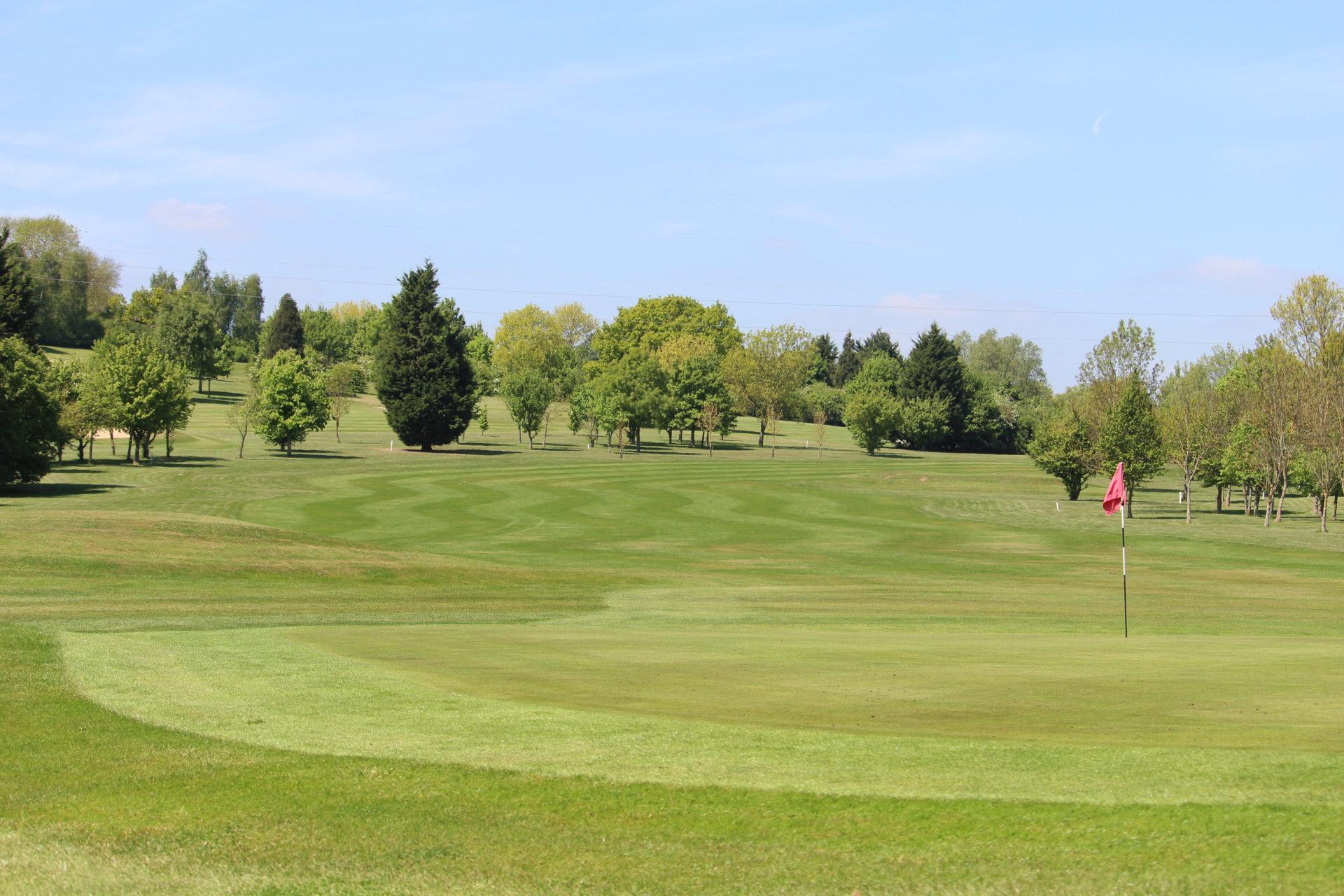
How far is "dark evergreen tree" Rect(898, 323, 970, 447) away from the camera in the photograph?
157250 mm

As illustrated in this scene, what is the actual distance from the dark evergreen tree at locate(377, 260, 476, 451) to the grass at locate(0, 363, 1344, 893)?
276ft

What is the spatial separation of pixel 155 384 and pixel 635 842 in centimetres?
9206

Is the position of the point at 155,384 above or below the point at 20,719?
above

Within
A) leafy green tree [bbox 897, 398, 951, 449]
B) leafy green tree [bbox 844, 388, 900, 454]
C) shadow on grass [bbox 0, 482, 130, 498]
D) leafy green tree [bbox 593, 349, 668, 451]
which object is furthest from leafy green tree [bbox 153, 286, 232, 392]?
leafy green tree [bbox 897, 398, 951, 449]

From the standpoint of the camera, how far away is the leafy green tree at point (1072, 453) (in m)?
85.5

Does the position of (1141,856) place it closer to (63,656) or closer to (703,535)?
(63,656)

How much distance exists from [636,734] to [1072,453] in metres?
79.1

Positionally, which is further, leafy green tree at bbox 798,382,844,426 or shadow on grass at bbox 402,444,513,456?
leafy green tree at bbox 798,382,844,426

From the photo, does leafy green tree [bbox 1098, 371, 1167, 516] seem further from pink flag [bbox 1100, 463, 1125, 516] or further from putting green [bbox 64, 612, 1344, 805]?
putting green [bbox 64, 612, 1344, 805]

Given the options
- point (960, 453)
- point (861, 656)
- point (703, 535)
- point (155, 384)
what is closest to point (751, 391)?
point (960, 453)

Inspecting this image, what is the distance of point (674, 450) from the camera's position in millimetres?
142625

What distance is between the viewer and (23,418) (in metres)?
66.7

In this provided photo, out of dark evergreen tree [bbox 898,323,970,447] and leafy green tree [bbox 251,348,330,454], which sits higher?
dark evergreen tree [bbox 898,323,970,447]

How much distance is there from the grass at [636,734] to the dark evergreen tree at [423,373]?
84066mm
